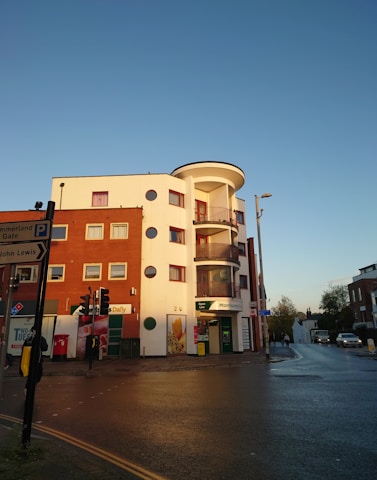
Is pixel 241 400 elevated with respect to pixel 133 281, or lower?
lower

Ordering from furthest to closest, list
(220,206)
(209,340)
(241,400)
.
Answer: (220,206), (209,340), (241,400)

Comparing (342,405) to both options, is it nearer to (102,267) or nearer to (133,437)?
(133,437)

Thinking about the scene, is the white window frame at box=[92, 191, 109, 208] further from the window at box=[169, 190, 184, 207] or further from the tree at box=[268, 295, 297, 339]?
the tree at box=[268, 295, 297, 339]

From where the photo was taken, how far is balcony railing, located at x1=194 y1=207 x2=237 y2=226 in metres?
32.6

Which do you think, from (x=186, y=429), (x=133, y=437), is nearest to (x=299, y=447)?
(x=186, y=429)

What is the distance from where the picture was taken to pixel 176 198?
31750 mm

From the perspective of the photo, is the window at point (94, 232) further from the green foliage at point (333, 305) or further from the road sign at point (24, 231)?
the green foliage at point (333, 305)

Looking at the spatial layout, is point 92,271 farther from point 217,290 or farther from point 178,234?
point 217,290

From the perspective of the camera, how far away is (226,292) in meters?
29.7

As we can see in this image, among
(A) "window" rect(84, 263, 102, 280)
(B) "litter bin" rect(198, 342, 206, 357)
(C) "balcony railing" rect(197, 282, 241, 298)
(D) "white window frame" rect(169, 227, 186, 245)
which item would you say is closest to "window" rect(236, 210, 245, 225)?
(D) "white window frame" rect(169, 227, 186, 245)

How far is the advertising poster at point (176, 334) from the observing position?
27.8 metres

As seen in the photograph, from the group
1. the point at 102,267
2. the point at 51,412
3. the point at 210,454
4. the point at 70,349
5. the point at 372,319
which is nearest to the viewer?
the point at 210,454

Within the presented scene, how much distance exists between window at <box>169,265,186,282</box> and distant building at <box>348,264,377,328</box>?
39265 millimetres

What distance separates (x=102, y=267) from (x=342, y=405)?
74.1 feet
